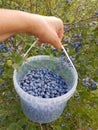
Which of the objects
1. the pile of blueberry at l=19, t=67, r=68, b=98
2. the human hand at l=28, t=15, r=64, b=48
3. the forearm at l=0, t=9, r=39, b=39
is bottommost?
the pile of blueberry at l=19, t=67, r=68, b=98

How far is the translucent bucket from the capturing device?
1191 millimetres

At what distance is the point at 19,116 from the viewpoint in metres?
1.53

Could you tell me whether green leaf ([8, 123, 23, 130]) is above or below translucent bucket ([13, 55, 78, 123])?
below

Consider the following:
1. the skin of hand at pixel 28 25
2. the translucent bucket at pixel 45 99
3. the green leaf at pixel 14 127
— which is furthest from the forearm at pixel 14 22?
the green leaf at pixel 14 127

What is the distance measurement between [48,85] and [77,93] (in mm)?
193

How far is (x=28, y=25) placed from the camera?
3.70 ft

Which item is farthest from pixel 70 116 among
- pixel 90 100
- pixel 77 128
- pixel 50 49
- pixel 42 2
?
pixel 42 2

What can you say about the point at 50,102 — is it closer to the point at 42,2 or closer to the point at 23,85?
the point at 23,85

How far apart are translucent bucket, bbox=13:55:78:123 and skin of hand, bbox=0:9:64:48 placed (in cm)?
17

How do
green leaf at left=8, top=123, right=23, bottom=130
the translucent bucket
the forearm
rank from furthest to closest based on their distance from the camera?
1. green leaf at left=8, top=123, right=23, bottom=130
2. the translucent bucket
3. the forearm

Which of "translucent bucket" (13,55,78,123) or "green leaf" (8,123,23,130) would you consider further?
"green leaf" (8,123,23,130)

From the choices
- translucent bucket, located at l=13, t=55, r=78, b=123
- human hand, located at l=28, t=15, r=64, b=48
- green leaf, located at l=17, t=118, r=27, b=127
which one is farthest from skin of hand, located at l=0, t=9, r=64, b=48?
green leaf, located at l=17, t=118, r=27, b=127

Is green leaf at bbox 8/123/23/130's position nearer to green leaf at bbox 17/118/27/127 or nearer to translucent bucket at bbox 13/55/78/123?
green leaf at bbox 17/118/27/127

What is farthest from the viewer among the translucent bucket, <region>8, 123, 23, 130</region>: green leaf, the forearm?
<region>8, 123, 23, 130</region>: green leaf
